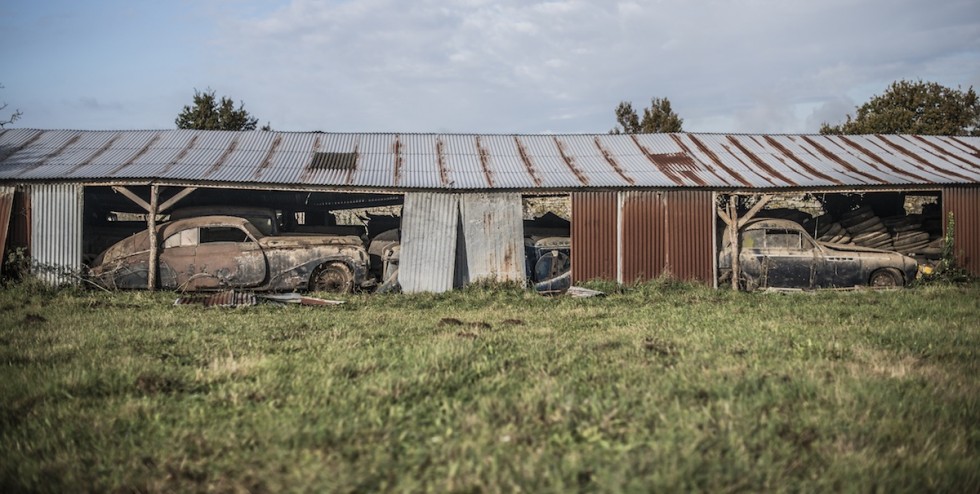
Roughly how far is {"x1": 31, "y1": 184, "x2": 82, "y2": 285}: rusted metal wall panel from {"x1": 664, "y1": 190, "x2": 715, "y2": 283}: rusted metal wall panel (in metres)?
11.4

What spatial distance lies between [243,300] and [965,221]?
47.1 ft

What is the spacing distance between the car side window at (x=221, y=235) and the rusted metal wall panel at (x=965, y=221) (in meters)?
14.2

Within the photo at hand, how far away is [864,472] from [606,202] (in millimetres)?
11343

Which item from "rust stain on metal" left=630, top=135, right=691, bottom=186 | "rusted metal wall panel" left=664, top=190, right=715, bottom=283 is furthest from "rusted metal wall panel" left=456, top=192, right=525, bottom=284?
"rust stain on metal" left=630, top=135, right=691, bottom=186

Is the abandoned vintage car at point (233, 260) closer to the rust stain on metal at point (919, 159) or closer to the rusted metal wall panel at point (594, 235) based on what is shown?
the rusted metal wall panel at point (594, 235)

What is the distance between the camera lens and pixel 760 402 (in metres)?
5.54

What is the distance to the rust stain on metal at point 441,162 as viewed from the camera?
605 inches

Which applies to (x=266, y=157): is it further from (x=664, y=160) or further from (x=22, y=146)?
(x=664, y=160)

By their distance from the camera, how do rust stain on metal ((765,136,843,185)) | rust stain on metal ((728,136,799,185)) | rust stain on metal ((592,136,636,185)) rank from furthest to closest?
rust stain on metal ((765,136,843,185)) < rust stain on metal ((728,136,799,185)) < rust stain on metal ((592,136,636,185))

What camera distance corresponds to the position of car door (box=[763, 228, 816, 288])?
50.3ft

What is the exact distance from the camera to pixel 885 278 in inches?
611

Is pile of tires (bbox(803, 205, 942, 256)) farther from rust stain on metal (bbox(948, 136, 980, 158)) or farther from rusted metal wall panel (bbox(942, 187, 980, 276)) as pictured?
rust stain on metal (bbox(948, 136, 980, 158))

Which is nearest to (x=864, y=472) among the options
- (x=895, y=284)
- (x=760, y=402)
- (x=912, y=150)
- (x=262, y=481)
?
(x=760, y=402)

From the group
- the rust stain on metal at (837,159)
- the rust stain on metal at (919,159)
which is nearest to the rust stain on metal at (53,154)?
the rust stain on metal at (837,159)
